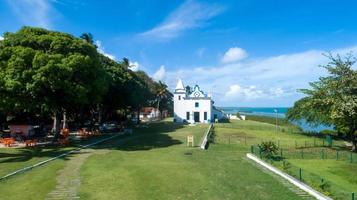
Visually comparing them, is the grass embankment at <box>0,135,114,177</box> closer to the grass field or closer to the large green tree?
the grass field

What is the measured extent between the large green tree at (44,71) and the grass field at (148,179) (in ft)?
20.7

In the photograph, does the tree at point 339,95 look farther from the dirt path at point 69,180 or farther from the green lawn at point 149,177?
the dirt path at point 69,180

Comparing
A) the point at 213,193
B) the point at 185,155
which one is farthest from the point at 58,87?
the point at 213,193

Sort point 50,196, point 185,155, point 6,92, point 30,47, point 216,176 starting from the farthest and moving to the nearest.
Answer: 1. point 30,47
2. point 6,92
3. point 185,155
4. point 216,176
5. point 50,196

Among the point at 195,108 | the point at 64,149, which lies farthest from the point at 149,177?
the point at 195,108

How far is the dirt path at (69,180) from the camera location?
14.8 metres

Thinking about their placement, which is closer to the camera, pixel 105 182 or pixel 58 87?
pixel 105 182

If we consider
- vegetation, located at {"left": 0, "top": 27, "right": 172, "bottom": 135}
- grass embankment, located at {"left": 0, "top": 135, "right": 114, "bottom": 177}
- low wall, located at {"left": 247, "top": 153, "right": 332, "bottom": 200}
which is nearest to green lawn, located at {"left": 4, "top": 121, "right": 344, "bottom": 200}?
grass embankment, located at {"left": 0, "top": 135, "right": 114, "bottom": 177}

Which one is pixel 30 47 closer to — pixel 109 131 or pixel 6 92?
pixel 6 92

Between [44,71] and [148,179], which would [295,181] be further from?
[44,71]

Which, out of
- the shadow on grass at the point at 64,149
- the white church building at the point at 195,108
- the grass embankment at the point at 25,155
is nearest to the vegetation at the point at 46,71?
the grass embankment at the point at 25,155

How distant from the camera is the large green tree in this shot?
28156mm

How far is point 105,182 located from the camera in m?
17.3

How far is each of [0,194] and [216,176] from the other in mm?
10132
